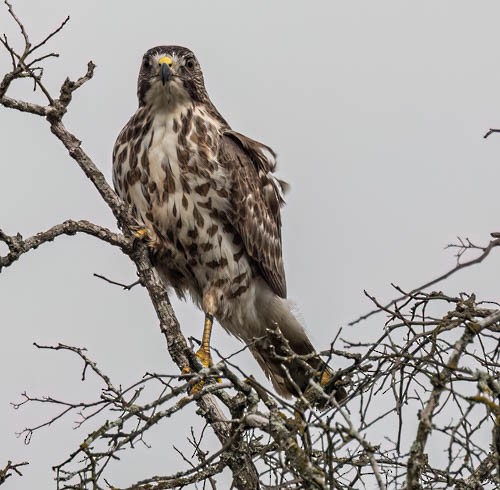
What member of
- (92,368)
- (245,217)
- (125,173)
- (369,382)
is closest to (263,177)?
(245,217)

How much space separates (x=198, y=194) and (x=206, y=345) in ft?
2.96

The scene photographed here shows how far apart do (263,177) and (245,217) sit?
1.71 ft

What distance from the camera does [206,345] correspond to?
6.18 m

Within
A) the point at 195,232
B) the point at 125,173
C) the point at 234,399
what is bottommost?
the point at 234,399

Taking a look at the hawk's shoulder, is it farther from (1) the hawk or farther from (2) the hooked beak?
(2) the hooked beak

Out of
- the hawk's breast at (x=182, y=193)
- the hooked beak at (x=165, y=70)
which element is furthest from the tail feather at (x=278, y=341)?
the hooked beak at (x=165, y=70)

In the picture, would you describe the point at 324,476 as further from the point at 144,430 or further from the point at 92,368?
the point at 92,368

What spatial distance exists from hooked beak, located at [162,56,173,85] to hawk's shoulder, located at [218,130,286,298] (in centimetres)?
51

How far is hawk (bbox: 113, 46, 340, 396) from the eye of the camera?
6.26 metres

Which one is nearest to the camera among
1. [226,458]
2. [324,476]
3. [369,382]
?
[324,476]

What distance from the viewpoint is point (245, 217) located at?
21.6 feet

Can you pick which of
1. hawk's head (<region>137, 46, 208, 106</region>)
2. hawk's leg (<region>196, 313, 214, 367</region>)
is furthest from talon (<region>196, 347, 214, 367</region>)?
hawk's head (<region>137, 46, 208, 106</region>)

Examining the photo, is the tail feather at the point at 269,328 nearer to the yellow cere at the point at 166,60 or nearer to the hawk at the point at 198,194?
the hawk at the point at 198,194

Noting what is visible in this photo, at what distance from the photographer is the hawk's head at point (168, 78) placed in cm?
648
